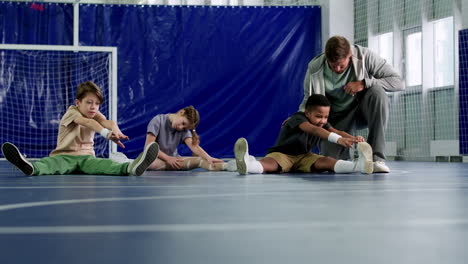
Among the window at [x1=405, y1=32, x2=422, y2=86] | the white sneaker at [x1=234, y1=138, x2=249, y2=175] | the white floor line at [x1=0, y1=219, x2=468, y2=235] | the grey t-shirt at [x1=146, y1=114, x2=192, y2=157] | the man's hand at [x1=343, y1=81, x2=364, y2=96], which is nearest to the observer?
the white floor line at [x1=0, y1=219, x2=468, y2=235]

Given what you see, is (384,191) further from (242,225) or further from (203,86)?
(203,86)

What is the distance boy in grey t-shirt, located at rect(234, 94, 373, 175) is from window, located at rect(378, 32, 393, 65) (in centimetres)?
425

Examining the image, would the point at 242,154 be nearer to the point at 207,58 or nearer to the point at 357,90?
the point at 357,90

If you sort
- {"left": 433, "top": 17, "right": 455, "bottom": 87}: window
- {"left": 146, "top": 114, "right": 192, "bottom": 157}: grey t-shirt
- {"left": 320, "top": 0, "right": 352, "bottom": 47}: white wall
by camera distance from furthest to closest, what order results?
{"left": 320, "top": 0, "right": 352, "bottom": 47}: white wall
{"left": 433, "top": 17, "right": 455, "bottom": 87}: window
{"left": 146, "top": 114, "right": 192, "bottom": 157}: grey t-shirt

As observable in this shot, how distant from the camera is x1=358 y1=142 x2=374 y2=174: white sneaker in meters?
3.27

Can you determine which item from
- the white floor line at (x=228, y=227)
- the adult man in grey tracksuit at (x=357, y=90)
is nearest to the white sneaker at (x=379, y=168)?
the adult man in grey tracksuit at (x=357, y=90)

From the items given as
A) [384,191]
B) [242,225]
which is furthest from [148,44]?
[242,225]

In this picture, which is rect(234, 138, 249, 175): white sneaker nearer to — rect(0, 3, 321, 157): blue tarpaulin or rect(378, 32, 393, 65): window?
rect(0, 3, 321, 157): blue tarpaulin

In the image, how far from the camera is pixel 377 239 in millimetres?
954

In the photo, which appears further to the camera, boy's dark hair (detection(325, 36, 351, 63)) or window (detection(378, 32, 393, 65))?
window (detection(378, 32, 393, 65))

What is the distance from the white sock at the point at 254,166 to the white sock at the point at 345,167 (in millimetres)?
436

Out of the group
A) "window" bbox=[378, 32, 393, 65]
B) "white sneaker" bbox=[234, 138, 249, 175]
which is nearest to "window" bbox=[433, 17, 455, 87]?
"window" bbox=[378, 32, 393, 65]

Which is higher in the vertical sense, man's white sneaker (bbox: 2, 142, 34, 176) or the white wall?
the white wall

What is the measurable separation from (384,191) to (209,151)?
18.5ft
